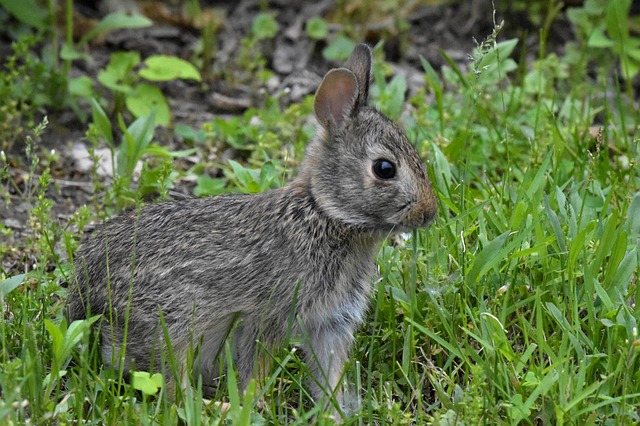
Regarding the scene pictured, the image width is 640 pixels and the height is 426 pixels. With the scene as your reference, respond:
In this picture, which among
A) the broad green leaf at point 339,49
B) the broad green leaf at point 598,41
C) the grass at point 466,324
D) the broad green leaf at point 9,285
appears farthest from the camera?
the broad green leaf at point 339,49

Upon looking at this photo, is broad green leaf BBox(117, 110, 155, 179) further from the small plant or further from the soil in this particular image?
the soil

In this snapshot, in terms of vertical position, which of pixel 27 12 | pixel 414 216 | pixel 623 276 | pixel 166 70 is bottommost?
pixel 623 276

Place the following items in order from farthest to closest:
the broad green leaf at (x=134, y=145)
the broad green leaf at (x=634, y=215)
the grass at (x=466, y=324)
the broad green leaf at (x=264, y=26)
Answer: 1. the broad green leaf at (x=264, y=26)
2. the broad green leaf at (x=134, y=145)
3. the broad green leaf at (x=634, y=215)
4. the grass at (x=466, y=324)

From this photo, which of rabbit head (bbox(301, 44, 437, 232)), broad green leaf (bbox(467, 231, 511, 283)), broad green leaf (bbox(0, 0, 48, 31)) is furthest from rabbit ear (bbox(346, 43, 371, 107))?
broad green leaf (bbox(0, 0, 48, 31))

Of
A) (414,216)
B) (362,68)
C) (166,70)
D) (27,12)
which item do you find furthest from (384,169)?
(27,12)

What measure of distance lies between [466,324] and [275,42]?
4.70 m

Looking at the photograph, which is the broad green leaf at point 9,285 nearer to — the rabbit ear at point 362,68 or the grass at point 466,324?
the grass at point 466,324

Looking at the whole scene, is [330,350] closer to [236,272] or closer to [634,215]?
[236,272]

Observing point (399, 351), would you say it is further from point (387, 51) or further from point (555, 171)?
point (387, 51)

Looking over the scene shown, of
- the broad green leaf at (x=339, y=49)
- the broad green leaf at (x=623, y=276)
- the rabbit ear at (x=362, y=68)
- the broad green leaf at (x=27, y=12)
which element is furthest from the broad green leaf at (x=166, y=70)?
the broad green leaf at (x=623, y=276)

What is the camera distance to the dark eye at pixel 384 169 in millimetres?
4691

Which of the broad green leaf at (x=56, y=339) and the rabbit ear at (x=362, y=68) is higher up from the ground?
the rabbit ear at (x=362, y=68)

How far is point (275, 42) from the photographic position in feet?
28.7

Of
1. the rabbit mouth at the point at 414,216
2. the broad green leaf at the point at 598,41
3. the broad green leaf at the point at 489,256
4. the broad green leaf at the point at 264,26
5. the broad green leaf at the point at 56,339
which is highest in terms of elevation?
the broad green leaf at the point at 264,26
